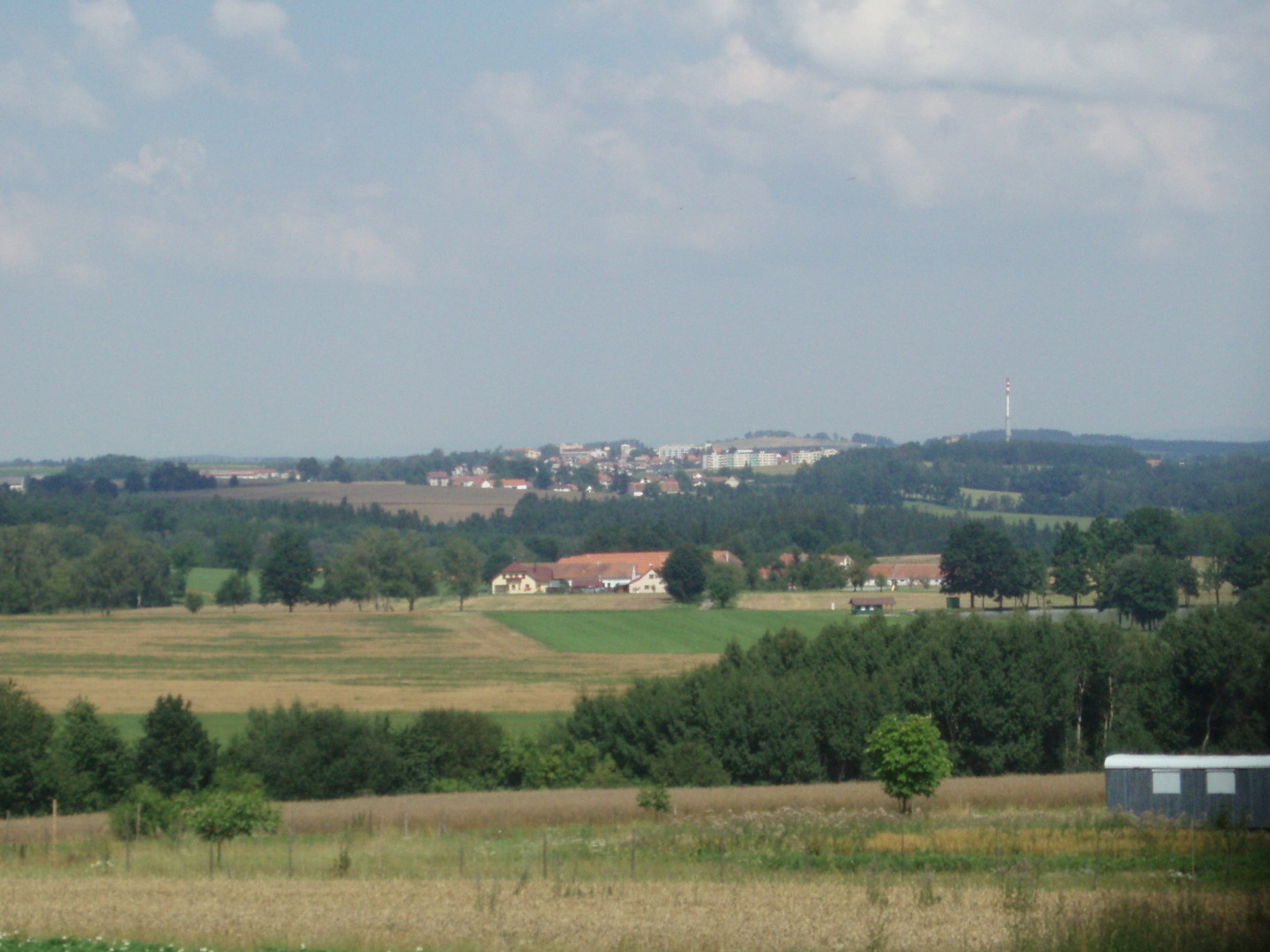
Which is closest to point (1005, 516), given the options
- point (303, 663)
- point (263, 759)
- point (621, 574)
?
point (621, 574)

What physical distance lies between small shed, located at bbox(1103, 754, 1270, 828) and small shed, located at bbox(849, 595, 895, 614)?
55.2 m

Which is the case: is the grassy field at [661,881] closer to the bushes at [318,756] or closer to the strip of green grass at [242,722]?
the bushes at [318,756]

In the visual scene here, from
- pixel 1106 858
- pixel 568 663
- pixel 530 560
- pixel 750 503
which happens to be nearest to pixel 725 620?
pixel 568 663

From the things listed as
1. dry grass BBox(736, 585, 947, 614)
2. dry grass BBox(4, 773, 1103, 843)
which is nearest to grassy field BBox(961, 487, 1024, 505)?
dry grass BBox(736, 585, 947, 614)

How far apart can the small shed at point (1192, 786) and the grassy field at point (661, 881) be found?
1019mm

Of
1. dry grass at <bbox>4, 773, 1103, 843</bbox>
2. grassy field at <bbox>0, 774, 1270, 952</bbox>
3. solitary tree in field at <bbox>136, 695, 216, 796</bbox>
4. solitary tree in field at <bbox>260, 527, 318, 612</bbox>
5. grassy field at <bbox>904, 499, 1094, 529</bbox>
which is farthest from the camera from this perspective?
grassy field at <bbox>904, 499, 1094, 529</bbox>

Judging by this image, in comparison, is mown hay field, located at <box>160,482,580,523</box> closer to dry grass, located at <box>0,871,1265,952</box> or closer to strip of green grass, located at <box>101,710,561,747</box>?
strip of green grass, located at <box>101,710,561,747</box>

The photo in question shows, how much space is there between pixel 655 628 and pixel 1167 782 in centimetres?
5490

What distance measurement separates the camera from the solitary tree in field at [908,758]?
28.6 meters

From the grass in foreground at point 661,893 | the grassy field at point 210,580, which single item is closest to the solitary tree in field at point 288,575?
the grassy field at point 210,580

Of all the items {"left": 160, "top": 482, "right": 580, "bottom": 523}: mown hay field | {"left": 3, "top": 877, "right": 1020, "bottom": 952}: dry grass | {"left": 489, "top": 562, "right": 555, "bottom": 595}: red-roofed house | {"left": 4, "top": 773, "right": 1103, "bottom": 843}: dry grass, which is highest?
{"left": 160, "top": 482, "right": 580, "bottom": 523}: mown hay field

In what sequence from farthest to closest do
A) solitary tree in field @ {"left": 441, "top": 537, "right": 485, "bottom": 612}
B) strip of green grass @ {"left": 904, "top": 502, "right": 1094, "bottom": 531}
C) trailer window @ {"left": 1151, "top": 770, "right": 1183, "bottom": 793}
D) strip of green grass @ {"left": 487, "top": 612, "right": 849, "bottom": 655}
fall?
strip of green grass @ {"left": 904, "top": 502, "right": 1094, "bottom": 531}
solitary tree in field @ {"left": 441, "top": 537, "right": 485, "bottom": 612}
strip of green grass @ {"left": 487, "top": 612, "right": 849, "bottom": 655}
trailer window @ {"left": 1151, "top": 770, "right": 1183, "bottom": 793}

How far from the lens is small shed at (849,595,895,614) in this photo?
84812 millimetres

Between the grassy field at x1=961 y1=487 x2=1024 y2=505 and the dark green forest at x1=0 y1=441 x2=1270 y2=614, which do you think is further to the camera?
the grassy field at x1=961 y1=487 x2=1024 y2=505
